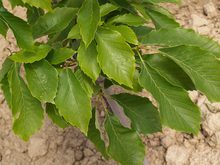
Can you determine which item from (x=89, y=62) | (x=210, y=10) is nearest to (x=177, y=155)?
(x=210, y=10)

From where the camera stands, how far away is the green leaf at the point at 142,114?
1440 millimetres

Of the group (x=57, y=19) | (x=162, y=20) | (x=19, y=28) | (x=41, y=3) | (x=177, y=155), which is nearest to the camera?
(x=41, y=3)

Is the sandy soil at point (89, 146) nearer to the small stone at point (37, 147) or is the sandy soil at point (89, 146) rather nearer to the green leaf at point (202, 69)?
the small stone at point (37, 147)

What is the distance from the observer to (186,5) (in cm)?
296

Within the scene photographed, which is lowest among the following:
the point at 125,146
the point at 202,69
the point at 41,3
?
the point at 125,146

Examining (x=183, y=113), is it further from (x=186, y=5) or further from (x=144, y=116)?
(x=186, y=5)

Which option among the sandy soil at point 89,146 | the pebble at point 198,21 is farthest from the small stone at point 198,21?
the sandy soil at point 89,146

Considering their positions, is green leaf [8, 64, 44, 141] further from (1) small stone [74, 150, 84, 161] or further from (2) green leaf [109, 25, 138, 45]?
(1) small stone [74, 150, 84, 161]

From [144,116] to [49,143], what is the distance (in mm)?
1196

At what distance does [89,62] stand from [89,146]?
1352 millimetres

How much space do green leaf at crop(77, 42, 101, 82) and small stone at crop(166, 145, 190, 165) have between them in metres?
1.31

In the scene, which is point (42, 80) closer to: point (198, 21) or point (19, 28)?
point (19, 28)

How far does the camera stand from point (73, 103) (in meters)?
1.18

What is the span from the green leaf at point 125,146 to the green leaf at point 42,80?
1.01 ft
